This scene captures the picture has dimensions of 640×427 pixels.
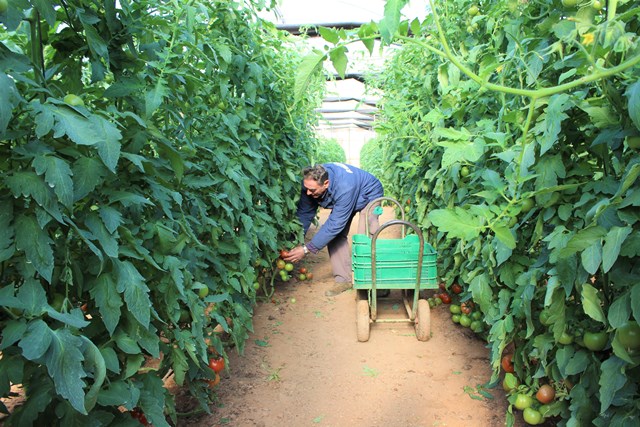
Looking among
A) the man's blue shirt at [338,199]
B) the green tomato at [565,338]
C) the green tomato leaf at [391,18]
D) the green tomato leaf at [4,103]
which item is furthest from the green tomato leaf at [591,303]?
the man's blue shirt at [338,199]

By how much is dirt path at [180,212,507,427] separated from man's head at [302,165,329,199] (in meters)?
1.26

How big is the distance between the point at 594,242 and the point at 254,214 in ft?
8.07

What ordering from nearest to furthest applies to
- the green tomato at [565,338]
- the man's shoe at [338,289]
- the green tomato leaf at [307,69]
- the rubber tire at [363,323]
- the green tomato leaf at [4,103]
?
the green tomato leaf at [4,103] → the green tomato leaf at [307,69] → the green tomato at [565,338] → the rubber tire at [363,323] → the man's shoe at [338,289]

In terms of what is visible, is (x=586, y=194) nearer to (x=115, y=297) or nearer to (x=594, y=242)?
(x=594, y=242)

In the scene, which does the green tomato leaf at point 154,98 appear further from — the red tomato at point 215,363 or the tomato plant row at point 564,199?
the red tomato at point 215,363

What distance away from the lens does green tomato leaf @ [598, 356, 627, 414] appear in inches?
49.9

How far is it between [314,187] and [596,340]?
3.21 m

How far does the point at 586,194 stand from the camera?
1490 mm

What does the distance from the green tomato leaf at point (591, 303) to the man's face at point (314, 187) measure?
3.19 m

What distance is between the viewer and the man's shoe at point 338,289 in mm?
4719

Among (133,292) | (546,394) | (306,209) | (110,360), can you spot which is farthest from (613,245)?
(306,209)

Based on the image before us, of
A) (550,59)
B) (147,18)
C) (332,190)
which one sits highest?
(147,18)

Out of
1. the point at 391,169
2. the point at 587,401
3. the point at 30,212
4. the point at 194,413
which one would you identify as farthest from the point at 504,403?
the point at 391,169

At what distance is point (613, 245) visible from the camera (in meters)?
1.20
